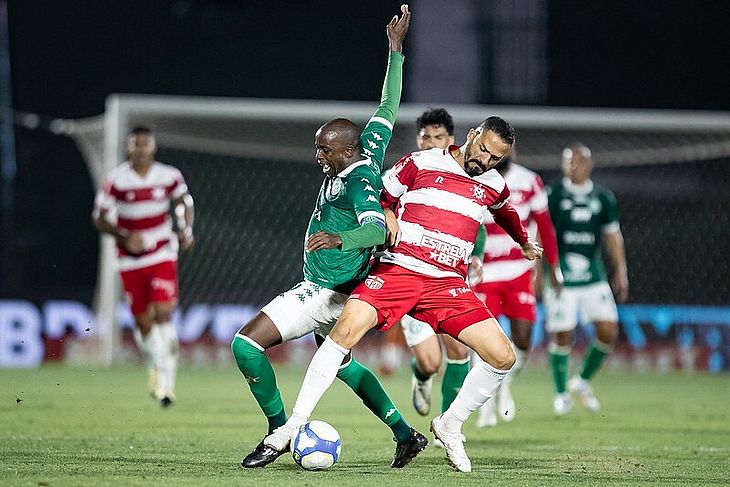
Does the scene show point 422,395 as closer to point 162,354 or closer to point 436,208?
point 436,208

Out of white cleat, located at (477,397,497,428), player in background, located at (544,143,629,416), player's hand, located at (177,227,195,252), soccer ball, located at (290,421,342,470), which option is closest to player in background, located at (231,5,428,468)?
soccer ball, located at (290,421,342,470)

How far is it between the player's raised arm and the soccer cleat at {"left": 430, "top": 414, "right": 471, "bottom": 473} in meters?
1.43

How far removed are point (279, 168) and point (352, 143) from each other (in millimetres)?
11628

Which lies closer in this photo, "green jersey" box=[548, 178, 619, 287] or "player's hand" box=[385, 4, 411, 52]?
"player's hand" box=[385, 4, 411, 52]

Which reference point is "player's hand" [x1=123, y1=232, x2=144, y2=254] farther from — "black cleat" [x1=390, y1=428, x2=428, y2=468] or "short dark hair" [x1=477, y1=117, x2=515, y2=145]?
"short dark hair" [x1=477, y1=117, x2=515, y2=145]

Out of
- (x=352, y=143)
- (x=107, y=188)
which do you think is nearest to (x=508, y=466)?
(x=352, y=143)

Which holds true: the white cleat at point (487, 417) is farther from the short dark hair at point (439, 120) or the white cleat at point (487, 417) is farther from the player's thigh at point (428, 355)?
the short dark hair at point (439, 120)

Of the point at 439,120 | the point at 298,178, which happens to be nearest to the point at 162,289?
the point at 439,120

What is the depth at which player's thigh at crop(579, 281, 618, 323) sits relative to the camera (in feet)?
40.4

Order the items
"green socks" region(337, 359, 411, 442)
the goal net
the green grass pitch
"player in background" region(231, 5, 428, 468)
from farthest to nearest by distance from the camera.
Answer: the goal net, "green socks" region(337, 359, 411, 442), "player in background" region(231, 5, 428, 468), the green grass pitch

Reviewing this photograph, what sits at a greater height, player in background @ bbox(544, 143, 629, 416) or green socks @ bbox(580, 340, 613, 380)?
player in background @ bbox(544, 143, 629, 416)

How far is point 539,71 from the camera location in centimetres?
2155

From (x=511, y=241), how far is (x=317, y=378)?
12.4ft

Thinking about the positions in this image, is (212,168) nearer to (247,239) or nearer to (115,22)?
(247,239)
